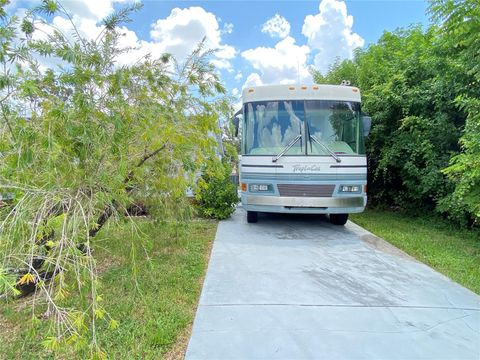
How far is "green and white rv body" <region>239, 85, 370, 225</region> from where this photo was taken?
5.43m

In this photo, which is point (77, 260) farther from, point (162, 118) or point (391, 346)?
point (391, 346)

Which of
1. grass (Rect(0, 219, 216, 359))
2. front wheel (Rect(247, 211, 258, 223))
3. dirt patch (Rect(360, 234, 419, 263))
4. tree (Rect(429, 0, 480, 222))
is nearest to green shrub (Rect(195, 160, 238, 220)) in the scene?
front wheel (Rect(247, 211, 258, 223))

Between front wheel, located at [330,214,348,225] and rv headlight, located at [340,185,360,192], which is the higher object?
rv headlight, located at [340,185,360,192]

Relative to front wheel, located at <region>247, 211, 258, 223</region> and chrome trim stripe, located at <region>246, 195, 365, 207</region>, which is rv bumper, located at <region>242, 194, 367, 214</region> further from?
front wheel, located at <region>247, 211, 258, 223</region>

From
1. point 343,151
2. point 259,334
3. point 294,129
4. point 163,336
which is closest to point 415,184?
point 343,151

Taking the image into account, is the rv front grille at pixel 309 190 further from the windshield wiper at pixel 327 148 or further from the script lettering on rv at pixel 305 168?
the windshield wiper at pixel 327 148

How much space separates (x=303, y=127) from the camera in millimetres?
5668

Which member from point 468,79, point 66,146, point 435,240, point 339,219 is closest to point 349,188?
point 339,219

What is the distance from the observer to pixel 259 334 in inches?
103

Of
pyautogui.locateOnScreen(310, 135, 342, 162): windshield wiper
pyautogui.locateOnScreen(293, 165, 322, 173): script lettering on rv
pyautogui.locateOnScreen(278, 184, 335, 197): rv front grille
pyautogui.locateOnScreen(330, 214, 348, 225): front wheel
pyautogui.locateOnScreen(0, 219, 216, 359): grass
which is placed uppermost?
pyautogui.locateOnScreen(310, 135, 342, 162): windshield wiper

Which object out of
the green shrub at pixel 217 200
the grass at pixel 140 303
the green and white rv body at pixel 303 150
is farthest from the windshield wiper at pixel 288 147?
the grass at pixel 140 303

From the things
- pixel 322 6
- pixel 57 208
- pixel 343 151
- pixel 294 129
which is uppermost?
pixel 322 6

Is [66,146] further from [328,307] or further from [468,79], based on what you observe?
[468,79]

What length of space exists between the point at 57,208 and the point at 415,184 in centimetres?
726
